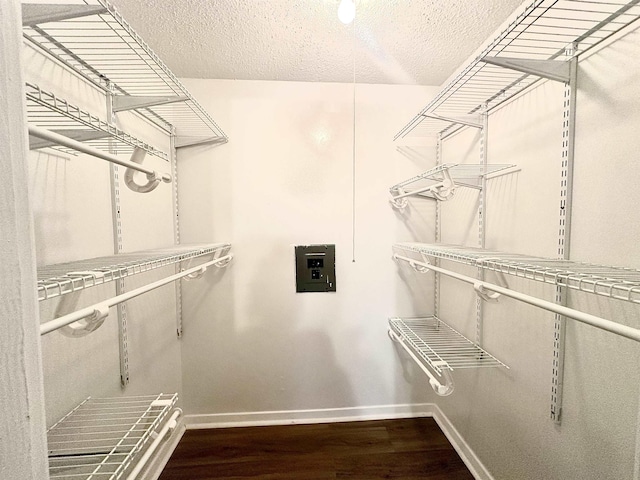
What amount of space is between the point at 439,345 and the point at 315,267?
755mm

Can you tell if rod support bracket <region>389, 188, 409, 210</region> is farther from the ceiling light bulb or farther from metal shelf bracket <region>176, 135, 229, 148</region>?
metal shelf bracket <region>176, 135, 229, 148</region>

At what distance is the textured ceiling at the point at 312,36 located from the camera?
3.29 ft

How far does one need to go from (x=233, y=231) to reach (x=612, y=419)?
1611 millimetres

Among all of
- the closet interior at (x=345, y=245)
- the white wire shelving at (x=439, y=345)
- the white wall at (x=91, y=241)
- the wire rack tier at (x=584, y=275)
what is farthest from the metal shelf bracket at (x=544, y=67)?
the white wall at (x=91, y=241)

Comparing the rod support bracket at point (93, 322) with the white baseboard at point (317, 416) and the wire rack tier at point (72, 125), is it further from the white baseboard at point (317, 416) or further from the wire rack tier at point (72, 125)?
the white baseboard at point (317, 416)

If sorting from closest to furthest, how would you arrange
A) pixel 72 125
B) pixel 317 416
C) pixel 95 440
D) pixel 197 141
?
pixel 95 440 → pixel 72 125 → pixel 197 141 → pixel 317 416

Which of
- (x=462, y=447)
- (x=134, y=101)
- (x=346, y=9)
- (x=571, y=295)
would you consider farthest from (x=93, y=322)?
(x=462, y=447)

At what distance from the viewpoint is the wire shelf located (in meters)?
1.12

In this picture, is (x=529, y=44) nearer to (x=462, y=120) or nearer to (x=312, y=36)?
(x=462, y=120)

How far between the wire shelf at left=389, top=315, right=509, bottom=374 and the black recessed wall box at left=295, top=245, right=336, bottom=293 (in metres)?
0.47

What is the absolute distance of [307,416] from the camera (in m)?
1.60

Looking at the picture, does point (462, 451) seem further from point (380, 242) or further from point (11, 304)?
point (11, 304)

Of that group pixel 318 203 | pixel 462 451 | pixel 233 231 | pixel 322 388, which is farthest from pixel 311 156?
pixel 462 451

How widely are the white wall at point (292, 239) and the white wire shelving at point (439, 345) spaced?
12cm
